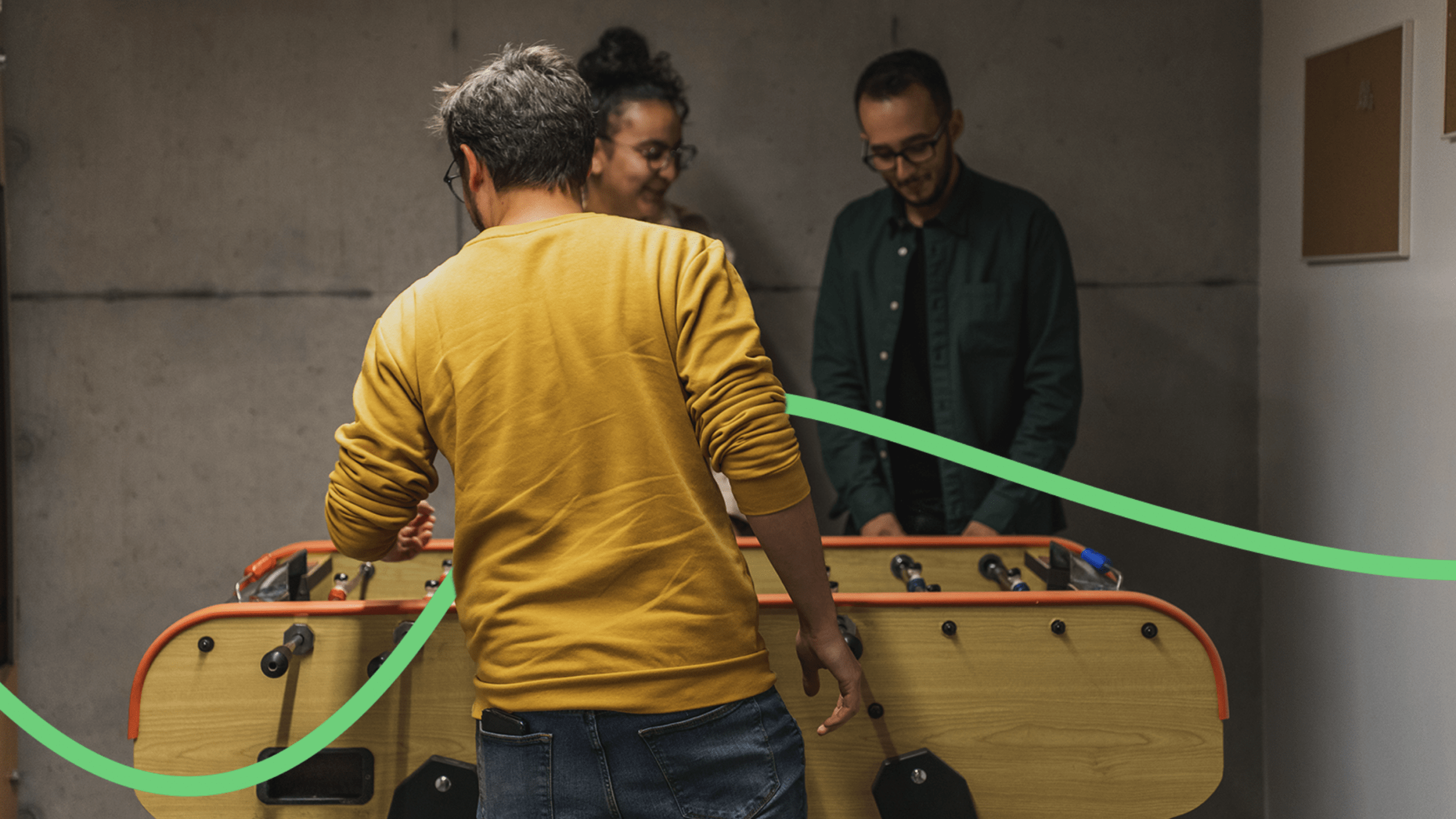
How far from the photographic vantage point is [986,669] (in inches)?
66.2

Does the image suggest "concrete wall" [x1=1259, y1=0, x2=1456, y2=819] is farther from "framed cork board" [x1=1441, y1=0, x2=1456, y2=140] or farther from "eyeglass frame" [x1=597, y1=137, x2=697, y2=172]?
"eyeglass frame" [x1=597, y1=137, x2=697, y2=172]

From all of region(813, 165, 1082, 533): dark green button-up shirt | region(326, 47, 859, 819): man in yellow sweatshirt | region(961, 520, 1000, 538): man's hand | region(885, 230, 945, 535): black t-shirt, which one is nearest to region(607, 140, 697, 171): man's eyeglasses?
region(813, 165, 1082, 533): dark green button-up shirt

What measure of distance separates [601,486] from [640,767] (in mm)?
350

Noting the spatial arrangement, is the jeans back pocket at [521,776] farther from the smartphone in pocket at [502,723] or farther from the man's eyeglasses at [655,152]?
the man's eyeglasses at [655,152]

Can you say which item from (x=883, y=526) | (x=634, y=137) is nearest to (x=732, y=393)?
(x=883, y=526)

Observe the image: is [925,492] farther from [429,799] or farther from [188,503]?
[188,503]

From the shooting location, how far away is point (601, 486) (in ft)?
4.27

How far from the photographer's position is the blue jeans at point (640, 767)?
1301 mm

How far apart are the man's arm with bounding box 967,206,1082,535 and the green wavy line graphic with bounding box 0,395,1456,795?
1.04 feet

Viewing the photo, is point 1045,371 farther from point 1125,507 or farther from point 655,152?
point 655,152

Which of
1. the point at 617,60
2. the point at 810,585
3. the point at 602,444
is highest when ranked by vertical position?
the point at 617,60

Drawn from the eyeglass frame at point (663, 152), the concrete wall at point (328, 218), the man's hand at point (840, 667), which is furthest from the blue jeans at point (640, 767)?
the concrete wall at point (328, 218)

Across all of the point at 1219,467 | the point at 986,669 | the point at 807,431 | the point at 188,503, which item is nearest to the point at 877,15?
the point at 807,431

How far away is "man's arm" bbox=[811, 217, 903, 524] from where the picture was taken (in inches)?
102
